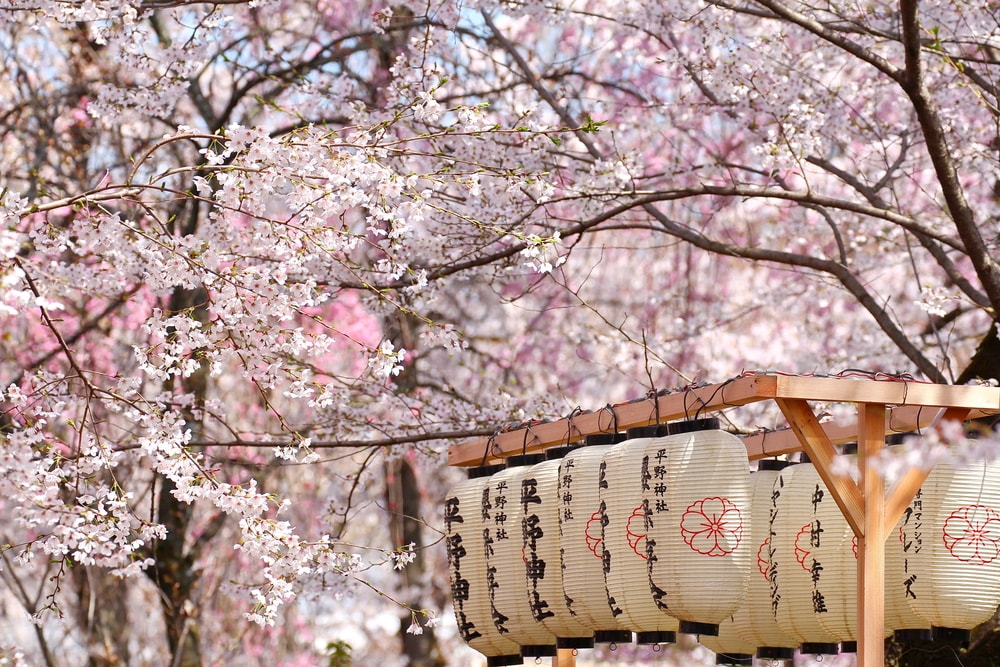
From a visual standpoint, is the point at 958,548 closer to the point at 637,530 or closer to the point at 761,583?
the point at 761,583

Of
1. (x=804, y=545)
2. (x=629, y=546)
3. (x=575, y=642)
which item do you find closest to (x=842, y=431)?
(x=804, y=545)

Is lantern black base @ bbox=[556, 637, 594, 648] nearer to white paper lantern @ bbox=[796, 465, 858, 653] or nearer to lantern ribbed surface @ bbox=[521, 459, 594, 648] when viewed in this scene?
lantern ribbed surface @ bbox=[521, 459, 594, 648]

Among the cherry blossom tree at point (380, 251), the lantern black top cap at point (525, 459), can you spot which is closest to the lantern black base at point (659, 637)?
the lantern black top cap at point (525, 459)

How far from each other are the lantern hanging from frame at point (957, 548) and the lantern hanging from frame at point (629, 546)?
796 mm

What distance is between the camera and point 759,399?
3.37m

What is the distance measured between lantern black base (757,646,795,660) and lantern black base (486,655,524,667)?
2.88 feet

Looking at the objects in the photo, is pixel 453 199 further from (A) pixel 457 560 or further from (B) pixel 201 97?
(B) pixel 201 97

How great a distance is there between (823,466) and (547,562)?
1.07 metres

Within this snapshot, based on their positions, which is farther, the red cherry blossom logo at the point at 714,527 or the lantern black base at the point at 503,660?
the lantern black base at the point at 503,660

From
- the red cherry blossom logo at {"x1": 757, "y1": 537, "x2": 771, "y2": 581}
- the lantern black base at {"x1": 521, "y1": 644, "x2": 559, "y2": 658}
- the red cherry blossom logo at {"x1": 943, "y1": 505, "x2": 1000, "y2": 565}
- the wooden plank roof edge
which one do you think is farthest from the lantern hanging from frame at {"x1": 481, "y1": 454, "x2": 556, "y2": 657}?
the red cherry blossom logo at {"x1": 943, "y1": 505, "x2": 1000, "y2": 565}

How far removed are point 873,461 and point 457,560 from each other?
2.23 m

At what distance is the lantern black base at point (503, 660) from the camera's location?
14.2 feet

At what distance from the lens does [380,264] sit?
5.45 meters

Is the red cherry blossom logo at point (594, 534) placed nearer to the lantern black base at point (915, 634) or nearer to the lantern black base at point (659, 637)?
the lantern black base at point (659, 637)
